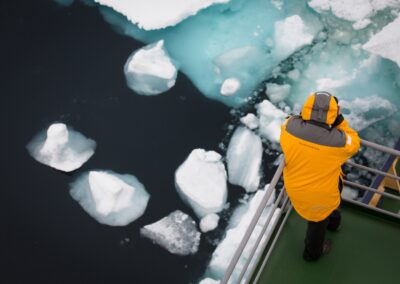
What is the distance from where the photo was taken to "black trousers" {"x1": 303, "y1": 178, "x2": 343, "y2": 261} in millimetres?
1580

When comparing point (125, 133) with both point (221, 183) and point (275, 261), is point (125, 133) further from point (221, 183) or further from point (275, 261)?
point (275, 261)

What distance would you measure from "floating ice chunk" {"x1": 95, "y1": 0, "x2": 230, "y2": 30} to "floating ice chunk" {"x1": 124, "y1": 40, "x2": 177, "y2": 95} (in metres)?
0.18

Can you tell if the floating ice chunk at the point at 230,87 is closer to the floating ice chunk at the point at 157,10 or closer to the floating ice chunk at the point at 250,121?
the floating ice chunk at the point at 250,121

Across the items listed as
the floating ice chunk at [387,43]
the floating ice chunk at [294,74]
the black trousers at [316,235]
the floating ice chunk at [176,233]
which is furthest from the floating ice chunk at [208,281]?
the floating ice chunk at [387,43]

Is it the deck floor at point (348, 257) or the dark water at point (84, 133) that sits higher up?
the deck floor at point (348, 257)

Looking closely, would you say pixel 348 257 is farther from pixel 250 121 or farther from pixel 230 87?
pixel 230 87

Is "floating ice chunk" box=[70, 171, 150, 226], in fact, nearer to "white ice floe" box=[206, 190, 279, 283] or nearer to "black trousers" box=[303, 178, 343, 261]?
"white ice floe" box=[206, 190, 279, 283]

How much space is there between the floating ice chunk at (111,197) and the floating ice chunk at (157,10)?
92cm

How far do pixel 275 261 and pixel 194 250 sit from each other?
1.72 ft

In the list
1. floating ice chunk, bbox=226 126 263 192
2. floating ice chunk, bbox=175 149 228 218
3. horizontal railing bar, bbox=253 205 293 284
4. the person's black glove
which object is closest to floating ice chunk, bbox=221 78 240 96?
floating ice chunk, bbox=226 126 263 192

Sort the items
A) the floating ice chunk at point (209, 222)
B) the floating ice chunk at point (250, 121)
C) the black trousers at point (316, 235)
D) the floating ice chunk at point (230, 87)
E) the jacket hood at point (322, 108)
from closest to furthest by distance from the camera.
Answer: the jacket hood at point (322, 108) < the black trousers at point (316, 235) < the floating ice chunk at point (209, 222) < the floating ice chunk at point (250, 121) < the floating ice chunk at point (230, 87)

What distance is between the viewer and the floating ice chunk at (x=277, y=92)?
8.10 feet

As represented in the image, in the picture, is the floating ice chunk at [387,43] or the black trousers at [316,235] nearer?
the black trousers at [316,235]

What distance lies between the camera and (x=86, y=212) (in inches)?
89.9
